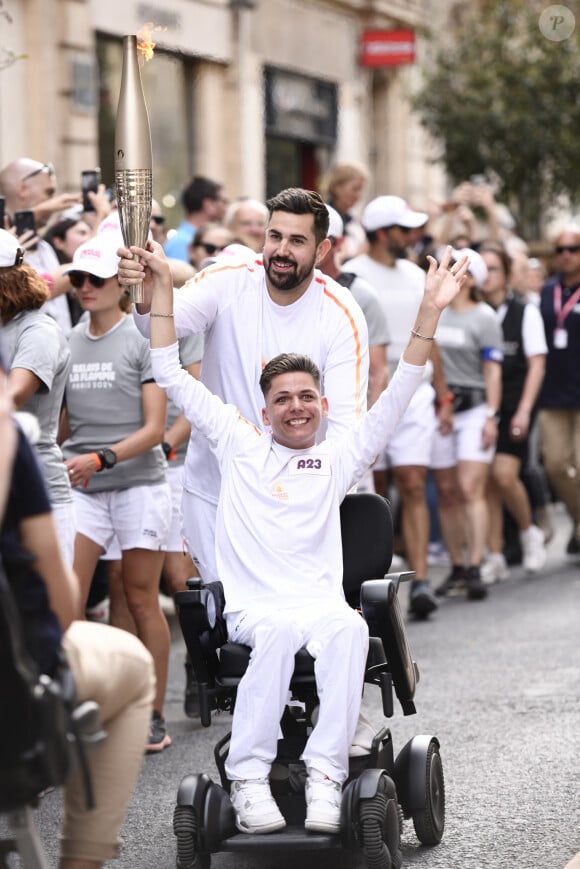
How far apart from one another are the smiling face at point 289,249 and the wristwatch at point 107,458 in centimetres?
124

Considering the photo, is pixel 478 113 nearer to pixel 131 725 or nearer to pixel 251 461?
pixel 251 461

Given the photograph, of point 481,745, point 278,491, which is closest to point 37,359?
point 278,491

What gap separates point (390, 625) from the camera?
16.1 ft

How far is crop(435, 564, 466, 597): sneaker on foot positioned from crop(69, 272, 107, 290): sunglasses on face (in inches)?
184

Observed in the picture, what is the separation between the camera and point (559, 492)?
12273mm

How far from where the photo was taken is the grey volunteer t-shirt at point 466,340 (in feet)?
35.8

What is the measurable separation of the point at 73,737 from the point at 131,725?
47 centimetres

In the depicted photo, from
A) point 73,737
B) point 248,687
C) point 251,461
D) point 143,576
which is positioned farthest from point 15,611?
point 143,576

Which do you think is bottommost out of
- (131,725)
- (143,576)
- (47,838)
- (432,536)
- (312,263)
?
(432,536)

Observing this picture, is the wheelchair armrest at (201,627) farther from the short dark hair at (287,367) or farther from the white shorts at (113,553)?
the white shorts at (113,553)

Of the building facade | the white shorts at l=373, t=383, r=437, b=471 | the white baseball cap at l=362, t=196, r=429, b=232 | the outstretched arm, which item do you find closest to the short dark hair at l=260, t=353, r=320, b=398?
the outstretched arm

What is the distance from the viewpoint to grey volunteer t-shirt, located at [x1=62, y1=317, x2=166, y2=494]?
6809 mm

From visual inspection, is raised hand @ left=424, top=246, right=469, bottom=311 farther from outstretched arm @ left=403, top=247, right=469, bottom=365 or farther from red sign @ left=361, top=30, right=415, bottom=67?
red sign @ left=361, top=30, right=415, bottom=67

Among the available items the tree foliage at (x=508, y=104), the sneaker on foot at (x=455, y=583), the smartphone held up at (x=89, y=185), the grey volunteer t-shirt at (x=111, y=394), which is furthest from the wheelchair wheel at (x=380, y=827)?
the tree foliage at (x=508, y=104)
